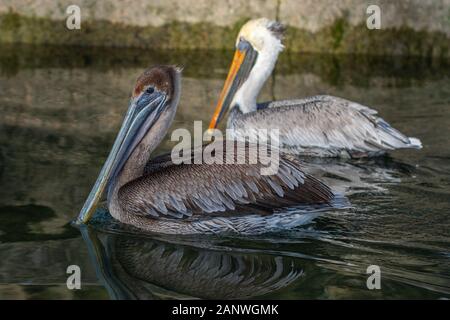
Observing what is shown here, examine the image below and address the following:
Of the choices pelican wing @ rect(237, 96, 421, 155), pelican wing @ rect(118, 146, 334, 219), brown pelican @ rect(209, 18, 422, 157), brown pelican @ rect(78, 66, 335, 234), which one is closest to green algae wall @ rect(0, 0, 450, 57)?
brown pelican @ rect(209, 18, 422, 157)

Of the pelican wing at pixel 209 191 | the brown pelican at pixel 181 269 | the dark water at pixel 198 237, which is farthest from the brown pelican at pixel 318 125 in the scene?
the brown pelican at pixel 181 269

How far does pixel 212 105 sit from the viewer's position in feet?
31.4

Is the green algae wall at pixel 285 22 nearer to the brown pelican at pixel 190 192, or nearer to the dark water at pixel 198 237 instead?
the dark water at pixel 198 237

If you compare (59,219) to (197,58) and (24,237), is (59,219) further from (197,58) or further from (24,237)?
(197,58)

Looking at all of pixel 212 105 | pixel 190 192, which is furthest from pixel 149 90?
pixel 212 105

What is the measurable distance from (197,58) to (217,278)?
24.6ft

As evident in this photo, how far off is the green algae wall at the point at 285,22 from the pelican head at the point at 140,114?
266 inches

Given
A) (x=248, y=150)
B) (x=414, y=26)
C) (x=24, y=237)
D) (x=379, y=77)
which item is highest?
(x=414, y=26)

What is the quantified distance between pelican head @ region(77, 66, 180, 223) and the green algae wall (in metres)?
6.75

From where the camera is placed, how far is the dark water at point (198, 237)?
4715mm

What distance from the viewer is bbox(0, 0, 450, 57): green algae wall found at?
12258 mm

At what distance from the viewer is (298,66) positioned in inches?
468
